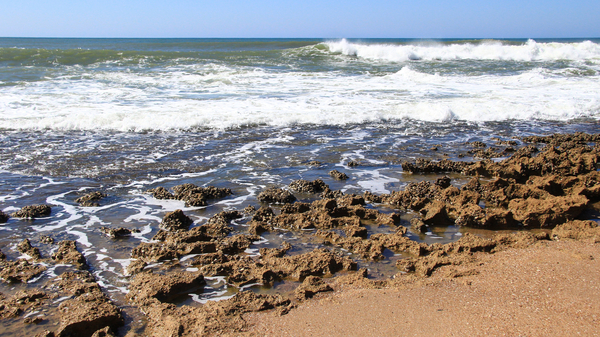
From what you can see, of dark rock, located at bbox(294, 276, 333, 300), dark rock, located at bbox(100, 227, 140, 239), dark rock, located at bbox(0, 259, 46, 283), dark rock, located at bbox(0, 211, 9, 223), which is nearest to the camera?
dark rock, located at bbox(294, 276, 333, 300)

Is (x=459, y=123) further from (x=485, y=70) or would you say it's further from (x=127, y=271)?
(x=485, y=70)

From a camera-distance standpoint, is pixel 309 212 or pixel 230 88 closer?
pixel 309 212

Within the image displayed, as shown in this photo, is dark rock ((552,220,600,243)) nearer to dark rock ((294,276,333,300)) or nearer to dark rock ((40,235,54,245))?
dark rock ((294,276,333,300))

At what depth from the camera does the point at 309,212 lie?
4594mm

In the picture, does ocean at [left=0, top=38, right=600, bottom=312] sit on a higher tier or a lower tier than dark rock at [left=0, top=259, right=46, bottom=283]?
higher

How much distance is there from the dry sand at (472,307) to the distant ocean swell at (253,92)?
692 centimetres

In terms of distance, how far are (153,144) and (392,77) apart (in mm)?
12079

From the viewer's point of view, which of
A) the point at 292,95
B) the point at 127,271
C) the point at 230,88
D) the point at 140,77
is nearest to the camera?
the point at 127,271

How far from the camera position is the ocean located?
4.64 m

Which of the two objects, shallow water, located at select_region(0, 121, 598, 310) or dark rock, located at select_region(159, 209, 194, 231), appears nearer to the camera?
shallow water, located at select_region(0, 121, 598, 310)

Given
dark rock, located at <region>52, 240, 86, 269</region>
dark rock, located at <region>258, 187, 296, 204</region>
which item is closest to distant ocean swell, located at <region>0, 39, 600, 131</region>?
dark rock, located at <region>258, 187, 296, 204</region>

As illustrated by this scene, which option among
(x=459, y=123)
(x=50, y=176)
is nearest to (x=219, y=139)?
(x=50, y=176)

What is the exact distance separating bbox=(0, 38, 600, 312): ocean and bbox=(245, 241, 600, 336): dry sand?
1.72 feet

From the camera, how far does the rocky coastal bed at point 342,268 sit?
2749mm
